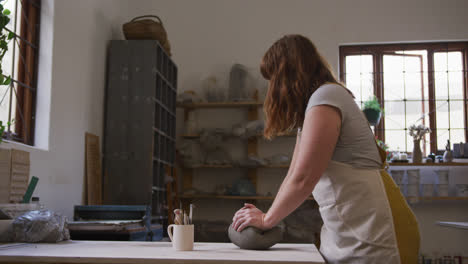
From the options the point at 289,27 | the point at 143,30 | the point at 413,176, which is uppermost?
the point at 289,27

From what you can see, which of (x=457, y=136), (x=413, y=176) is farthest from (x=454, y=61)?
(x=413, y=176)

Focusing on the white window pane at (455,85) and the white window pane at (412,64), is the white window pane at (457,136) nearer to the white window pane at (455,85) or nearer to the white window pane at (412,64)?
the white window pane at (455,85)

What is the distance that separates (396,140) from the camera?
588 centimetres

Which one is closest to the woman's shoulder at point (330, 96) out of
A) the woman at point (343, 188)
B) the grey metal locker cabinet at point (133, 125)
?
the woman at point (343, 188)

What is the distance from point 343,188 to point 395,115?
15.6 feet

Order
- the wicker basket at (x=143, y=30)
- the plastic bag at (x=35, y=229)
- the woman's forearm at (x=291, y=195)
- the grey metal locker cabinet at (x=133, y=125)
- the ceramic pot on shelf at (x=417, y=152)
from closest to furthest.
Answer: the woman's forearm at (x=291, y=195) < the plastic bag at (x=35, y=229) < the grey metal locker cabinet at (x=133, y=125) < the wicker basket at (x=143, y=30) < the ceramic pot on shelf at (x=417, y=152)

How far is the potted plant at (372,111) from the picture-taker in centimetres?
551

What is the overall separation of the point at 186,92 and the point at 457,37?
10.3 ft

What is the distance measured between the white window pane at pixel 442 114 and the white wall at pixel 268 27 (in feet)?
1.81

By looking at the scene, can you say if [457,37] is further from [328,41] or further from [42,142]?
[42,142]

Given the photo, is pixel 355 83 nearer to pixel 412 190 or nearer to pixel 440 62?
pixel 440 62

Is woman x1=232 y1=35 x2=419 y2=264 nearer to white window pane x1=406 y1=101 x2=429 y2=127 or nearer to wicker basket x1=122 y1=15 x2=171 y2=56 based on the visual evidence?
wicker basket x1=122 y1=15 x2=171 y2=56

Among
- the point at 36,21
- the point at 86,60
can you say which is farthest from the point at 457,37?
the point at 36,21

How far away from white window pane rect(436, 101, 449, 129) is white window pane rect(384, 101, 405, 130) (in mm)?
386
